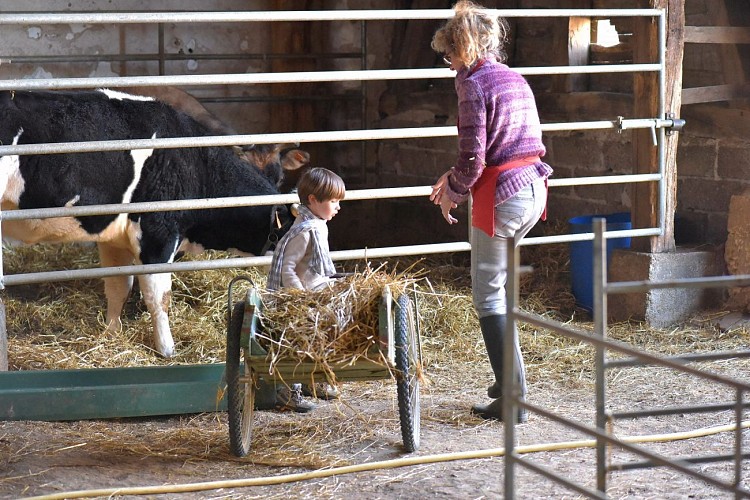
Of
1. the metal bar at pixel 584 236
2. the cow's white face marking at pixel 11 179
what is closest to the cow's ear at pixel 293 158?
the metal bar at pixel 584 236

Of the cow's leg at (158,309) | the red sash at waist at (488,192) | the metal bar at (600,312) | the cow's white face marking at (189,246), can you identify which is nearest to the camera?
the metal bar at (600,312)

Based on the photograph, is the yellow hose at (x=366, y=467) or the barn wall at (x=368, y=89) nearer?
the yellow hose at (x=366, y=467)

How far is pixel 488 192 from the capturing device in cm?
398

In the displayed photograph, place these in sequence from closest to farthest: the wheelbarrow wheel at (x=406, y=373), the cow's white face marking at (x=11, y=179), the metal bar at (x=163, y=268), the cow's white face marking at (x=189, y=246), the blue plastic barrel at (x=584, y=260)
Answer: the wheelbarrow wheel at (x=406, y=373) → the metal bar at (x=163, y=268) → the cow's white face marking at (x=11, y=179) → the cow's white face marking at (x=189, y=246) → the blue plastic barrel at (x=584, y=260)

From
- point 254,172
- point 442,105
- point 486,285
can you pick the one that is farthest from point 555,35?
point 486,285

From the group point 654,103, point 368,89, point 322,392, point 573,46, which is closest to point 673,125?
point 654,103

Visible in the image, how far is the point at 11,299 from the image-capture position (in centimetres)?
649

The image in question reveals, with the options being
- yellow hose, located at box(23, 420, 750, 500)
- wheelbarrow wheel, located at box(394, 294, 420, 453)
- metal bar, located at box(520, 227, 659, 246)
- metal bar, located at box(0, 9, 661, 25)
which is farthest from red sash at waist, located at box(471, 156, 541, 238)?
metal bar, located at box(520, 227, 659, 246)

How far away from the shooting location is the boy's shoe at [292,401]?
442 centimetres

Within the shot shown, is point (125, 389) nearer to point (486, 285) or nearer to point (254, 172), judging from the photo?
point (486, 285)

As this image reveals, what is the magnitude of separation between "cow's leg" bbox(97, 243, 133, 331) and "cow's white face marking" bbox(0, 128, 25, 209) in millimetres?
795

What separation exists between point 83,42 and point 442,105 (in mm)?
3260

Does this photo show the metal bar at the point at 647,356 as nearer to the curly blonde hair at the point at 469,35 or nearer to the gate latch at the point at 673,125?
the curly blonde hair at the point at 469,35

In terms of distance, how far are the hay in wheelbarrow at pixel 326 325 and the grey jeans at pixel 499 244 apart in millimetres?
563
